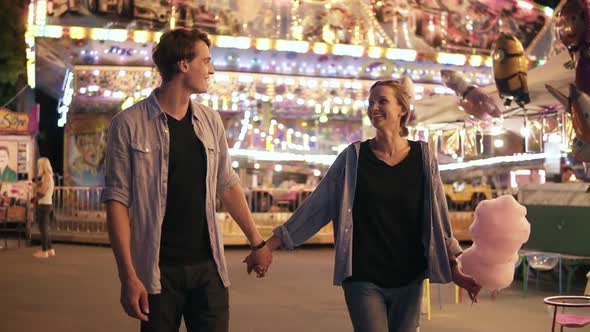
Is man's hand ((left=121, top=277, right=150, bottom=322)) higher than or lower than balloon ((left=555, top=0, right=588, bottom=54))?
lower

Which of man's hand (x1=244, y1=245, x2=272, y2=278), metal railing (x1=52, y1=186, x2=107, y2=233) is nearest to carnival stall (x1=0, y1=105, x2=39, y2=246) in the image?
metal railing (x1=52, y1=186, x2=107, y2=233)

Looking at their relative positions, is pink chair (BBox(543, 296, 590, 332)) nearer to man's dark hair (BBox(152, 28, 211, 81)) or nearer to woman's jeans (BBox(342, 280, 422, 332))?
woman's jeans (BBox(342, 280, 422, 332))

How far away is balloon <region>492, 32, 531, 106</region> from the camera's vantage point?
40.5ft

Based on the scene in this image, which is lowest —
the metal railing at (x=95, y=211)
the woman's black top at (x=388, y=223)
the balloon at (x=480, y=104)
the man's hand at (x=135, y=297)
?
the metal railing at (x=95, y=211)

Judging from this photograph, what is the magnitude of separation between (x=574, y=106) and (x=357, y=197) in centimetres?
558

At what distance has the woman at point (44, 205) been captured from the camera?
1490 cm

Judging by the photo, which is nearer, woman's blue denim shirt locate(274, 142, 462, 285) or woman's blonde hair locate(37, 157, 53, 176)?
woman's blue denim shirt locate(274, 142, 462, 285)

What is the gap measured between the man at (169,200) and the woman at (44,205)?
38.4ft

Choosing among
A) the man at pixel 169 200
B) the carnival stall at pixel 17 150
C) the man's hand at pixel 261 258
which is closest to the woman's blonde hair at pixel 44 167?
the carnival stall at pixel 17 150

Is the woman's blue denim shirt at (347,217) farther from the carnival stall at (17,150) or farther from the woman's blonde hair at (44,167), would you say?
the carnival stall at (17,150)

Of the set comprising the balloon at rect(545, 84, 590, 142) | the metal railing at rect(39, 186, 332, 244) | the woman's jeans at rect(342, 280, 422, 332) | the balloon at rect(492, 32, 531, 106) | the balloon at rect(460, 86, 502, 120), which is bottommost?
the metal railing at rect(39, 186, 332, 244)

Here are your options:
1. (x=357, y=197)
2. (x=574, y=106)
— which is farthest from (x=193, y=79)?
(x=574, y=106)

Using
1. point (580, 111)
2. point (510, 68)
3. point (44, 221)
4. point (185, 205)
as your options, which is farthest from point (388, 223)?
point (44, 221)

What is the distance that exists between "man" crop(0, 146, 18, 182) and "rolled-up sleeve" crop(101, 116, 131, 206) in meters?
16.6
